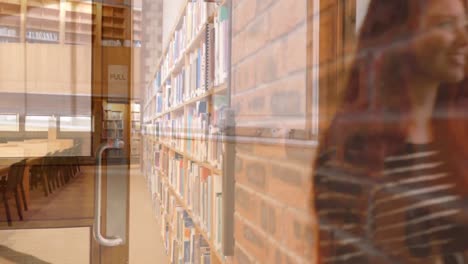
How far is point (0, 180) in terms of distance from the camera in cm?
333

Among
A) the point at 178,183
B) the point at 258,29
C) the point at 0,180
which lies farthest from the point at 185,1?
the point at 0,180

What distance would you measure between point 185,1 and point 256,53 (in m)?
1.22

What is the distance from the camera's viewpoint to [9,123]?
3.08 metres

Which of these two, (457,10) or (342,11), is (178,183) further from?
(457,10)

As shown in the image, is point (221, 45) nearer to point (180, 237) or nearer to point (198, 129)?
point (198, 129)

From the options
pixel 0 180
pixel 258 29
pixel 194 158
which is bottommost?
pixel 0 180

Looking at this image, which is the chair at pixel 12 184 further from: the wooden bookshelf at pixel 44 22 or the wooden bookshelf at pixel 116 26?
the wooden bookshelf at pixel 116 26

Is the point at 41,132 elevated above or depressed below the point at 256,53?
below

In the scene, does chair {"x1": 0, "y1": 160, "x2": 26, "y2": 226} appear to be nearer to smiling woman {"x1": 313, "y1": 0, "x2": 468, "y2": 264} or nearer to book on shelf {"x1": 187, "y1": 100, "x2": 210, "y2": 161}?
book on shelf {"x1": 187, "y1": 100, "x2": 210, "y2": 161}

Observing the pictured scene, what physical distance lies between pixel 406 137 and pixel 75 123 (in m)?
2.69

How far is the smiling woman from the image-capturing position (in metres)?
0.33

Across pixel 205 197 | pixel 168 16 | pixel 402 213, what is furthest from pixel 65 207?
pixel 402 213

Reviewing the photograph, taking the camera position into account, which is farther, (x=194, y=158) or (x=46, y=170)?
(x=46, y=170)

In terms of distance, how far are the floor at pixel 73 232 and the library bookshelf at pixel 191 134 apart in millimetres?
122
